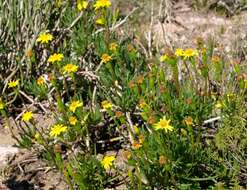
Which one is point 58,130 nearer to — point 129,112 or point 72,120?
point 72,120

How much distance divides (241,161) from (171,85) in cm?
76

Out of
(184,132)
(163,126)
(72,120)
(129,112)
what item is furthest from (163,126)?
(129,112)

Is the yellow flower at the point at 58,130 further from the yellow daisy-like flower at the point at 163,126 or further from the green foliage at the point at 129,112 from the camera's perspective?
the yellow daisy-like flower at the point at 163,126

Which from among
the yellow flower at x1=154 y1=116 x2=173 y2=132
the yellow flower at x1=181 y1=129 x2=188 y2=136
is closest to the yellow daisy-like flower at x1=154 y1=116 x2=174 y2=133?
the yellow flower at x1=154 y1=116 x2=173 y2=132

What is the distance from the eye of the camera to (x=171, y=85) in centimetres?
337

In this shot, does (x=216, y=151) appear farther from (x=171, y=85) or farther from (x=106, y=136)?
(x=106, y=136)

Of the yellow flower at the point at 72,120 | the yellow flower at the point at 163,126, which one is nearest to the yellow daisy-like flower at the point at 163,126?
the yellow flower at the point at 163,126

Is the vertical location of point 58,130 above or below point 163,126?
below

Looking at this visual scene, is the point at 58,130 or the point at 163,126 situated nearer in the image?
the point at 163,126

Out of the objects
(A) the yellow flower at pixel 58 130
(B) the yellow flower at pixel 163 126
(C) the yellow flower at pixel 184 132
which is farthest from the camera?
(A) the yellow flower at pixel 58 130

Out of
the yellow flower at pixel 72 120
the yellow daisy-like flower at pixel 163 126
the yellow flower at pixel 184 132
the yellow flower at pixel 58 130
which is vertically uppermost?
the yellow daisy-like flower at pixel 163 126

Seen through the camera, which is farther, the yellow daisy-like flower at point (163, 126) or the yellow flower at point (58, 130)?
the yellow flower at point (58, 130)

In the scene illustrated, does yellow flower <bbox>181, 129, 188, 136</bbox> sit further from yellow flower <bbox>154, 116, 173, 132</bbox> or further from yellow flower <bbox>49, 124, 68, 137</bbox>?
yellow flower <bbox>49, 124, 68, 137</bbox>

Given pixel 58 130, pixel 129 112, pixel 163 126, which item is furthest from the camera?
pixel 129 112
